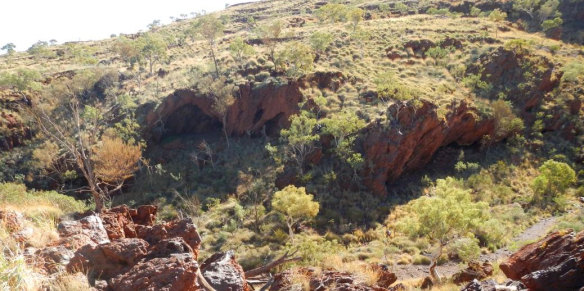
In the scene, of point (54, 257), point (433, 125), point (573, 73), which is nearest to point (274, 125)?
point (433, 125)

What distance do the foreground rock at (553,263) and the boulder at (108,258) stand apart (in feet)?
22.4

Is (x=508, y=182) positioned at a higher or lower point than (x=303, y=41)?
lower

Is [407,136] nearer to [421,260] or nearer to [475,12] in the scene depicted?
[421,260]

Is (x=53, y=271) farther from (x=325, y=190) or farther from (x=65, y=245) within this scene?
(x=325, y=190)

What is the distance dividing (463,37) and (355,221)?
114 feet

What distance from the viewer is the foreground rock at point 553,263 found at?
5527 mm

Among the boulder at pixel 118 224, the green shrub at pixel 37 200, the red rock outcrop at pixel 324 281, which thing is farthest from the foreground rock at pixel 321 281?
the green shrub at pixel 37 200

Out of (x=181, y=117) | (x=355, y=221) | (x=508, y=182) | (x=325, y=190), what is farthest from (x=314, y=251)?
(x=181, y=117)

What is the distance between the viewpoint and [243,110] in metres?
35.8

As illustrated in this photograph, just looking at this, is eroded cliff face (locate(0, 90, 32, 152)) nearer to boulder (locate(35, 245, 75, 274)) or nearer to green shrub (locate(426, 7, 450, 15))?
boulder (locate(35, 245, 75, 274))

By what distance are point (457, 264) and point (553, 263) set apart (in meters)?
13.1

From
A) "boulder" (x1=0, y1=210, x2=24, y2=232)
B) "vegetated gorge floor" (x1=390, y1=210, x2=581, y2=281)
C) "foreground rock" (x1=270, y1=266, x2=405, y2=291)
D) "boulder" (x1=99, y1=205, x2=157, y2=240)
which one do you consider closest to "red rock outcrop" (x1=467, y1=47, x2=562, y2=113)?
"vegetated gorge floor" (x1=390, y1=210, x2=581, y2=281)

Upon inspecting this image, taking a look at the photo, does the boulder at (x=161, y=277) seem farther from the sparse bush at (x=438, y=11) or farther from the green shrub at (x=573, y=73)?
the sparse bush at (x=438, y=11)

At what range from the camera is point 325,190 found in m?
27.4
